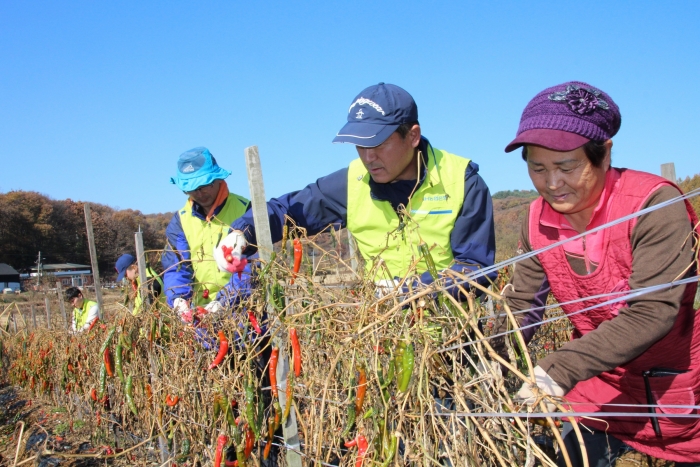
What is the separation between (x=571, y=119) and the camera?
4.76 ft

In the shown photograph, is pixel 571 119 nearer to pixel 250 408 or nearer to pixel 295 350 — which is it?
pixel 295 350

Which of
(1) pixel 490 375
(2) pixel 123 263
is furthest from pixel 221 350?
(2) pixel 123 263

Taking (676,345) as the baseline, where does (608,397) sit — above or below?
below

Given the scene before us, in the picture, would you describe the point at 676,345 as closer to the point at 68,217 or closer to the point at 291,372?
the point at 291,372

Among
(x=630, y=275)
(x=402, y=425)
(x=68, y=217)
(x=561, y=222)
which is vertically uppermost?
(x=68, y=217)

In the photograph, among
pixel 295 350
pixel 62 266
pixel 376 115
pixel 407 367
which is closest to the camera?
pixel 407 367

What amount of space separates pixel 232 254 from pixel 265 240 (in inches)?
5.9

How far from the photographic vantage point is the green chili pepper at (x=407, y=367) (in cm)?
127

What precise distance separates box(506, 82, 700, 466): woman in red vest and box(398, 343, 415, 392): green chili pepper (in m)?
0.29

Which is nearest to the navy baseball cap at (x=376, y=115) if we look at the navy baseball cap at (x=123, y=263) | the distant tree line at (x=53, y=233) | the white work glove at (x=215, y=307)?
the white work glove at (x=215, y=307)

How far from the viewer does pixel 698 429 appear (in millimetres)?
1533

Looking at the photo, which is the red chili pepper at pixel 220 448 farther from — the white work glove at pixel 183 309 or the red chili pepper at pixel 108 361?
the red chili pepper at pixel 108 361

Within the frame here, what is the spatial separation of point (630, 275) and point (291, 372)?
1.08 meters

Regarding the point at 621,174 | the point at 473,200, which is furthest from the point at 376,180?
the point at 621,174
